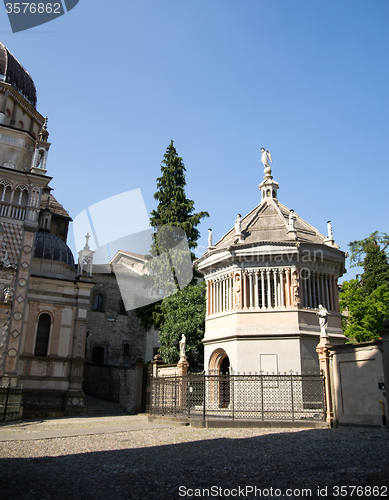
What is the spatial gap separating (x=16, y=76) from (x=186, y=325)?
22983 millimetres

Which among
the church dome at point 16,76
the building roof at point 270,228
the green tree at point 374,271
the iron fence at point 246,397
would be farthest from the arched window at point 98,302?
the green tree at point 374,271

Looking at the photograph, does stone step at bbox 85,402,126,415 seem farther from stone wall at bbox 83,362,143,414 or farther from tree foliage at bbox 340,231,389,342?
tree foliage at bbox 340,231,389,342

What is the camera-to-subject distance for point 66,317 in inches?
1054

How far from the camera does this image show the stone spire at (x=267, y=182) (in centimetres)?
2569

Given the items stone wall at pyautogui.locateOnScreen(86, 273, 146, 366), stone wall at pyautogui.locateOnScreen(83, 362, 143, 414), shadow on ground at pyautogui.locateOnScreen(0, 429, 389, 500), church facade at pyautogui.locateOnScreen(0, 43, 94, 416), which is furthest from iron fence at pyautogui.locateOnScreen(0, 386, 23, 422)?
stone wall at pyautogui.locateOnScreen(86, 273, 146, 366)

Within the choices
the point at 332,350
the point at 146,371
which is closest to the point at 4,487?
the point at 332,350

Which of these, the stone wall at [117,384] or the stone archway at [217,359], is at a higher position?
the stone archway at [217,359]

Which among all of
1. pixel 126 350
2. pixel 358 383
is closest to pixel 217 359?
pixel 358 383

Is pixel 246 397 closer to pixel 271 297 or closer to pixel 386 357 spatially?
pixel 271 297

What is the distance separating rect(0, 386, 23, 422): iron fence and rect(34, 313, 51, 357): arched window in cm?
634

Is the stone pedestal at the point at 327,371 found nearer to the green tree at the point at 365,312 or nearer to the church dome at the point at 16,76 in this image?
the green tree at the point at 365,312

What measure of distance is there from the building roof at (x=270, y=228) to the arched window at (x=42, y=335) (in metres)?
12.1

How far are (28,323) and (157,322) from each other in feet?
27.4

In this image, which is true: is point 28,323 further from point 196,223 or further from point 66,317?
point 196,223
